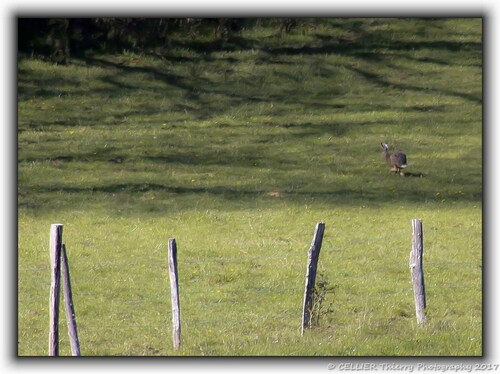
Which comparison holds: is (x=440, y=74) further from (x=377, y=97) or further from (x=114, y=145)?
(x=114, y=145)

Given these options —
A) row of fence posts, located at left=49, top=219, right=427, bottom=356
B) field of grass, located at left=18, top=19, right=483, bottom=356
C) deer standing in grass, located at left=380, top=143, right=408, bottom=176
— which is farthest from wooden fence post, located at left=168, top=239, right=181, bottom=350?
deer standing in grass, located at left=380, top=143, right=408, bottom=176

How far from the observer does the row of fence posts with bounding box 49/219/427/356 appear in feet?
34.9

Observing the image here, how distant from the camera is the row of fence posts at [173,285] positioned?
10.6 meters

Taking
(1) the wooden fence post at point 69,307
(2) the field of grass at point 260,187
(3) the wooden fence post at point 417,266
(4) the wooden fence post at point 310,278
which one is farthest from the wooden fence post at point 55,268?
(3) the wooden fence post at point 417,266

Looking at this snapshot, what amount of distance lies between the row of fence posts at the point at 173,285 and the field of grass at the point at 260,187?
0.41 metres

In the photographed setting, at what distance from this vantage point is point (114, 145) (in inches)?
1162

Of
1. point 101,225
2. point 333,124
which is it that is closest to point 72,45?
point 333,124

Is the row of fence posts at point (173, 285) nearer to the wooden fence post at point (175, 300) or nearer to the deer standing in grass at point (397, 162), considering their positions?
the wooden fence post at point (175, 300)

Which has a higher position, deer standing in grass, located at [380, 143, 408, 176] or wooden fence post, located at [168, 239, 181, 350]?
deer standing in grass, located at [380, 143, 408, 176]

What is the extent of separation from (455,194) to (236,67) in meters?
14.1

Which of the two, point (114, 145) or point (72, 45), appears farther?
point (72, 45)

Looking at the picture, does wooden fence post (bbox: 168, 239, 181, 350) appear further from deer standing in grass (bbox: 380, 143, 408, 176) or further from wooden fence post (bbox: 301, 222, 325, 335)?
deer standing in grass (bbox: 380, 143, 408, 176)

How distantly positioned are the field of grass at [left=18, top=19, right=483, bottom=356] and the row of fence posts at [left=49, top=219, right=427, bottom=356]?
41cm

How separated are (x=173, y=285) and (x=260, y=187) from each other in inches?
549
